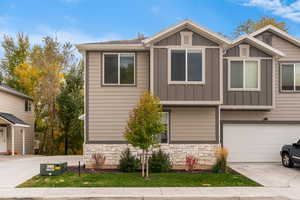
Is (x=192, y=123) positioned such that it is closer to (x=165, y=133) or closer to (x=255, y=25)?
(x=165, y=133)

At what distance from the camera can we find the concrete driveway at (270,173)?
11836 millimetres

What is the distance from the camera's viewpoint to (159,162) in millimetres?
14375

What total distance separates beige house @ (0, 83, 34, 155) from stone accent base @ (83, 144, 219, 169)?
11.4 metres

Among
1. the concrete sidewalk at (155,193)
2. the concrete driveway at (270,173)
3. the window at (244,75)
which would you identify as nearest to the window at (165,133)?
the concrete driveway at (270,173)

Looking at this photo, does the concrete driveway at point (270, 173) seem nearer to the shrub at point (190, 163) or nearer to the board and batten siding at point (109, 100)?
the shrub at point (190, 163)

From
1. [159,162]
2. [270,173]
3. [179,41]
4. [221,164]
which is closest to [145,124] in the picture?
[159,162]

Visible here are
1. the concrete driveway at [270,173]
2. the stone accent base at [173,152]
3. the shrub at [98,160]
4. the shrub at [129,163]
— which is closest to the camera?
the concrete driveway at [270,173]

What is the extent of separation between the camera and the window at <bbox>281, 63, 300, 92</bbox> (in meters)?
17.5

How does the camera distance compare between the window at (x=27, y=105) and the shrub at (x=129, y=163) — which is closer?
the shrub at (x=129, y=163)

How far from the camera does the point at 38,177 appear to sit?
42.2 ft

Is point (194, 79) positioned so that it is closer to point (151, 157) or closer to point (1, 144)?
point (151, 157)

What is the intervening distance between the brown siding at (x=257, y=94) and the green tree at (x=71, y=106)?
49.8 feet

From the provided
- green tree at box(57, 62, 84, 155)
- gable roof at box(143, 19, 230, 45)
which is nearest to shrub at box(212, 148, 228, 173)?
gable roof at box(143, 19, 230, 45)

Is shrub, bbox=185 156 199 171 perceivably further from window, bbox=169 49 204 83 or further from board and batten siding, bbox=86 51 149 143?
→ window, bbox=169 49 204 83
